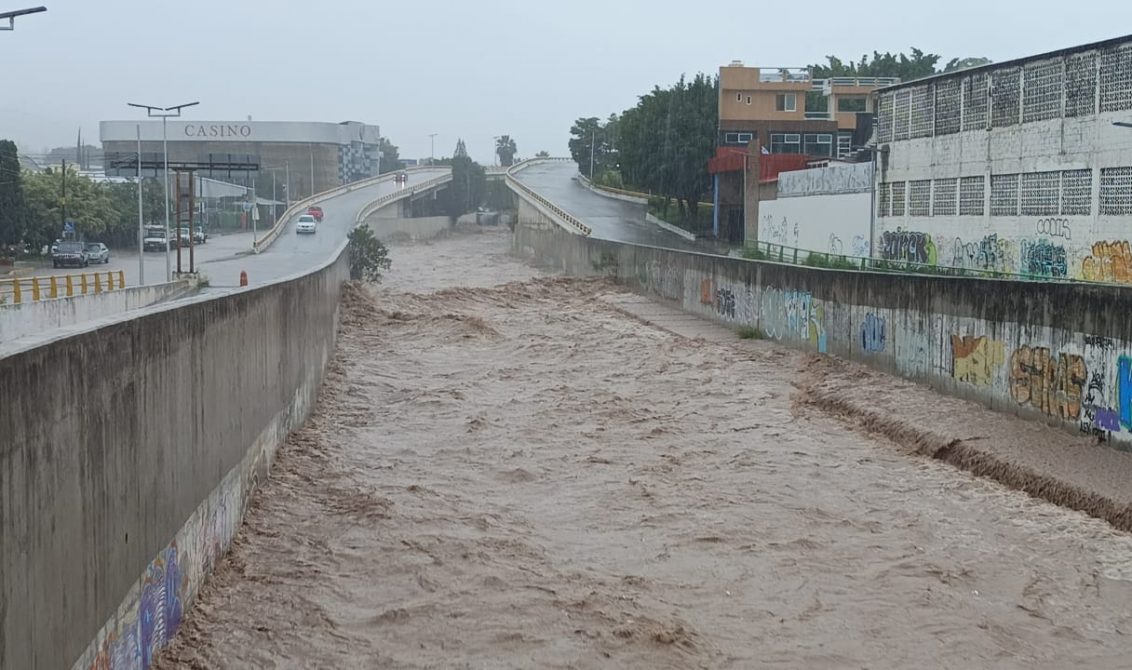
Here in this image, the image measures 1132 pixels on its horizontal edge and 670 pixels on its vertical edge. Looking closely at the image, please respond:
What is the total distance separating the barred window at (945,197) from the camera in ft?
137

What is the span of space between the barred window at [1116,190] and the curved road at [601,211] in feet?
89.3

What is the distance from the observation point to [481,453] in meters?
18.0

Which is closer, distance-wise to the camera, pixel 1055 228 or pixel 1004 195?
pixel 1055 228

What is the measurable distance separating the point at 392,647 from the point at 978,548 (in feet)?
21.0

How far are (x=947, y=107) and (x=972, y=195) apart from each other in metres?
3.89

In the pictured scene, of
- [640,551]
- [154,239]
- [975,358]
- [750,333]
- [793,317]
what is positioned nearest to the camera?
[640,551]

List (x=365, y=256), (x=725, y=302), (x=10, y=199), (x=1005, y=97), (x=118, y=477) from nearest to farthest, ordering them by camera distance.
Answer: (x=118, y=477)
(x=725, y=302)
(x=1005, y=97)
(x=10, y=199)
(x=365, y=256)

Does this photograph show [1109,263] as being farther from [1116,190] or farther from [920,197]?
[920,197]

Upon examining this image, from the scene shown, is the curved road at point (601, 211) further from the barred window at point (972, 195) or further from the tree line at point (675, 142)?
the barred window at point (972, 195)

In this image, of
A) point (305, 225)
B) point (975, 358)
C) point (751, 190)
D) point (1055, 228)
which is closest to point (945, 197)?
point (1055, 228)

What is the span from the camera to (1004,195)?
38.7m

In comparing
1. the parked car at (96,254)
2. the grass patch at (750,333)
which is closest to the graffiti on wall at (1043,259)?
the grass patch at (750,333)

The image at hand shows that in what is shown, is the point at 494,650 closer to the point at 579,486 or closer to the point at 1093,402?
the point at 579,486

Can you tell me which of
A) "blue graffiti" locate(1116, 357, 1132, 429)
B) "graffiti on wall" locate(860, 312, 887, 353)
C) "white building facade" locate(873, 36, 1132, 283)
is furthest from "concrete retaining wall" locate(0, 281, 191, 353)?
"white building facade" locate(873, 36, 1132, 283)
